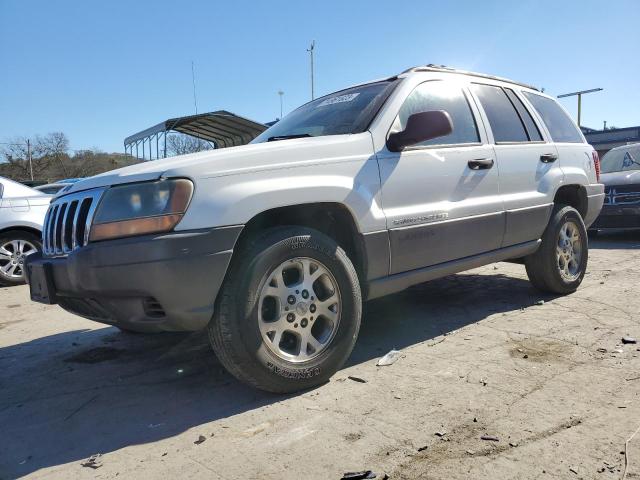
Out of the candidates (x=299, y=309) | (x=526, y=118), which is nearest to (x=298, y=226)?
(x=299, y=309)

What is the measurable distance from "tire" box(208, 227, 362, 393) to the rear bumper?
3.35 metres

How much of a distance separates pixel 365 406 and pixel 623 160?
9016 mm

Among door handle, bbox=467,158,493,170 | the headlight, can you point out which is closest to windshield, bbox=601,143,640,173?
door handle, bbox=467,158,493,170

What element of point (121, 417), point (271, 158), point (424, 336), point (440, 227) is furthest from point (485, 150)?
point (121, 417)

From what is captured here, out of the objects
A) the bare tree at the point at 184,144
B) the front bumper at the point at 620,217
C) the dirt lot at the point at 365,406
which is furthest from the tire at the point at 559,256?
the bare tree at the point at 184,144

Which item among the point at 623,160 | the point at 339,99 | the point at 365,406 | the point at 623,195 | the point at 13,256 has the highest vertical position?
the point at 339,99

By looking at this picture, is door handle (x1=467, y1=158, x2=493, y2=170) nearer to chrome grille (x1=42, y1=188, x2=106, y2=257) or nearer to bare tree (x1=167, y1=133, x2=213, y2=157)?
chrome grille (x1=42, y1=188, x2=106, y2=257)

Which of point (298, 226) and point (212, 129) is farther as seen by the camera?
point (212, 129)

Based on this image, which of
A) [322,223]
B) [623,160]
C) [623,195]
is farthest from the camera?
[623,160]

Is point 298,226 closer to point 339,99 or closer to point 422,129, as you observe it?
point 422,129

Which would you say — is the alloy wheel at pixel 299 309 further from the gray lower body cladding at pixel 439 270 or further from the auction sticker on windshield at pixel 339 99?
the auction sticker on windshield at pixel 339 99

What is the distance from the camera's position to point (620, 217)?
838cm

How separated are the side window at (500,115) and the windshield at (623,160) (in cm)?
596

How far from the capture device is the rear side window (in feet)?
16.0
